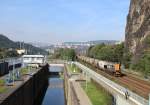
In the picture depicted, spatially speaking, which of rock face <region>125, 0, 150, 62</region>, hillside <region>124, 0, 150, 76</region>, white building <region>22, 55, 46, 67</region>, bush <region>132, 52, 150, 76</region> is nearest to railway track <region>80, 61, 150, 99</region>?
bush <region>132, 52, 150, 76</region>

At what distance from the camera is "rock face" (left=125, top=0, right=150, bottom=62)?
338 feet

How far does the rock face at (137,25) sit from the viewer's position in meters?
Result: 103

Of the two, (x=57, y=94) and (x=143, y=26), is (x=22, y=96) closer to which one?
(x=57, y=94)

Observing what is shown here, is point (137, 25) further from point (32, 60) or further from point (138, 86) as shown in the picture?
point (138, 86)

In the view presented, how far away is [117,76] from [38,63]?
5220cm

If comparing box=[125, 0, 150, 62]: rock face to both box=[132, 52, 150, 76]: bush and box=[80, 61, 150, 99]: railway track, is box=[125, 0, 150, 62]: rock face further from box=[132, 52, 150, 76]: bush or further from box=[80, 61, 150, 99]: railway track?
box=[80, 61, 150, 99]: railway track

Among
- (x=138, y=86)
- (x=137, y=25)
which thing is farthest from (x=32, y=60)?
(x=138, y=86)

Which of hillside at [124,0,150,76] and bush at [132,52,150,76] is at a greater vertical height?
hillside at [124,0,150,76]

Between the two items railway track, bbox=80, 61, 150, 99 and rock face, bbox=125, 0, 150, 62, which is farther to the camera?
rock face, bbox=125, 0, 150, 62

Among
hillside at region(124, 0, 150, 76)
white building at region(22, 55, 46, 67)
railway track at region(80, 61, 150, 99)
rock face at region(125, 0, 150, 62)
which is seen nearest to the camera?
railway track at region(80, 61, 150, 99)

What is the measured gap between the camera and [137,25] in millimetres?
116000

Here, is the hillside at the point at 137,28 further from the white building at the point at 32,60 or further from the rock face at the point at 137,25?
the white building at the point at 32,60

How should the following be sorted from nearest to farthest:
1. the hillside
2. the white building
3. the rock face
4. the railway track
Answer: the railway track < the hillside < the rock face < the white building

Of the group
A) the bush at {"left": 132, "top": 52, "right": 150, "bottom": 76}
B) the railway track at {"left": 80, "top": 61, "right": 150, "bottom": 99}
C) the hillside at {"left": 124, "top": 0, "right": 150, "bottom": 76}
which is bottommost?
the railway track at {"left": 80, "top": 61, "right": 150, "bottom": 99}
